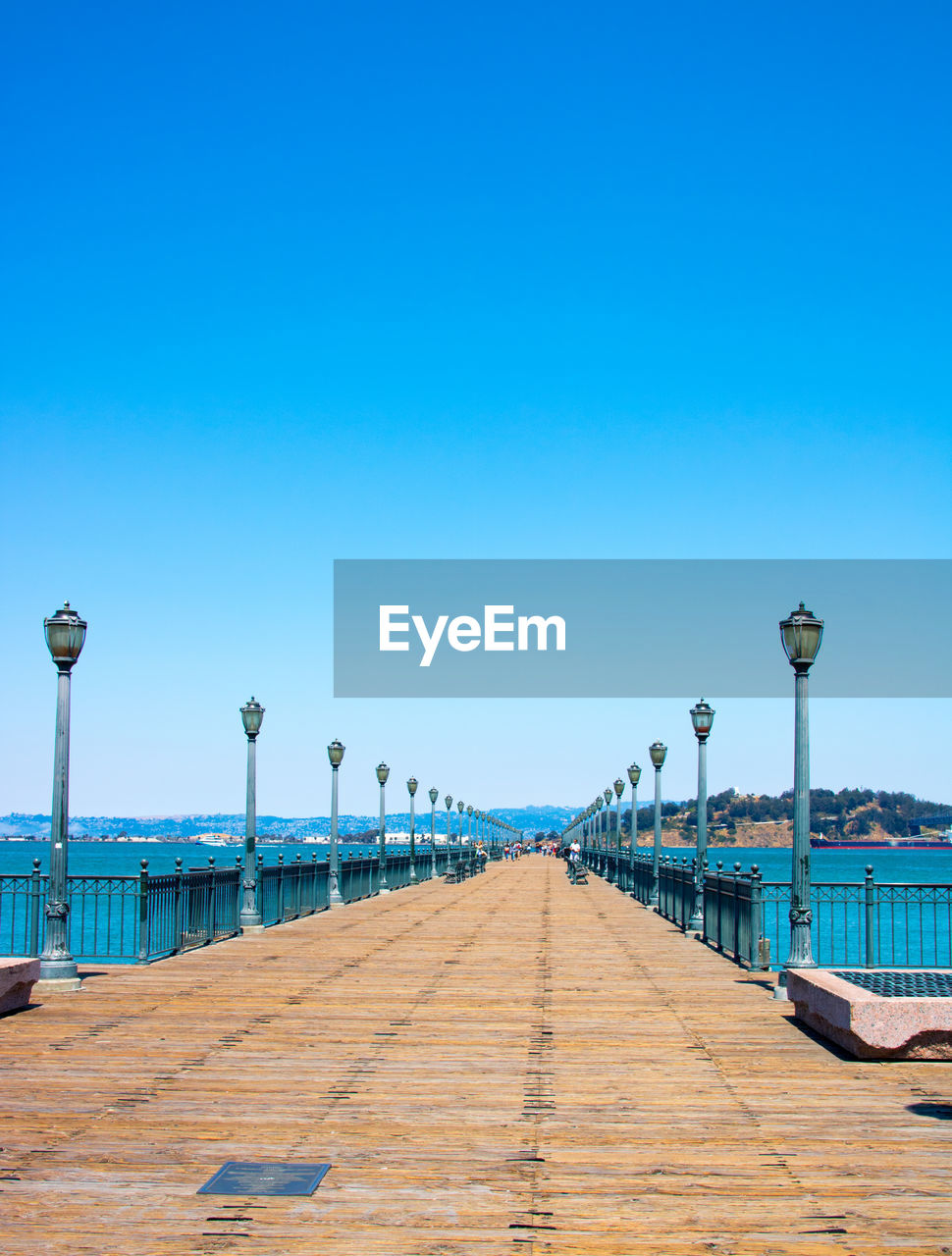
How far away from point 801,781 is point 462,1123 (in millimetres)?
7493

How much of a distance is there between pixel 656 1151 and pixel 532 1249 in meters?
1.96

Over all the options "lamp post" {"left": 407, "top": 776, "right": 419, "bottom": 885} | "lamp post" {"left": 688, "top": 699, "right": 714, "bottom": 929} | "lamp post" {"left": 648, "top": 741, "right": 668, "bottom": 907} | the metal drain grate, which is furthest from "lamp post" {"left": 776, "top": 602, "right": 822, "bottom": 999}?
"lamp post" {"left": 407, "top": 776, "right": 419, "bottom": 885}

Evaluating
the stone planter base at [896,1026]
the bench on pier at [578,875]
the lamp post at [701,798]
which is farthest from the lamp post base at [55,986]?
the bench on pier at [578,875]

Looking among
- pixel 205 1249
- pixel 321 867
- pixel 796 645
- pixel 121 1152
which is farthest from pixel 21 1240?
pixel 321 867

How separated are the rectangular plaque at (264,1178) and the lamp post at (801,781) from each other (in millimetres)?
8114

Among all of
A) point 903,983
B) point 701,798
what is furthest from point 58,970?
point 701,798

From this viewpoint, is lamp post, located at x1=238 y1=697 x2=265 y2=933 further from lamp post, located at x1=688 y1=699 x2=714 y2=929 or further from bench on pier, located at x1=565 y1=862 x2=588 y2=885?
bench on pier, located at x1=565 y1=862 x2=588 y2=885

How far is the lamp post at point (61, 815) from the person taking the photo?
1461 centimetres

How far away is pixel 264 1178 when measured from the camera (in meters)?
6.91

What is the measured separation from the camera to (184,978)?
1564 centimetres

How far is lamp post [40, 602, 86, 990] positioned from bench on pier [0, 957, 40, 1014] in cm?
138

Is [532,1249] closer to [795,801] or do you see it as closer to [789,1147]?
[789,1147]

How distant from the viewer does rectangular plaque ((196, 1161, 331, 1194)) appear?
6695mm

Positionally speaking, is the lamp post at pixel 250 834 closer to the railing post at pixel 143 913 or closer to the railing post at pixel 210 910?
the railing post at pixel 210 910
